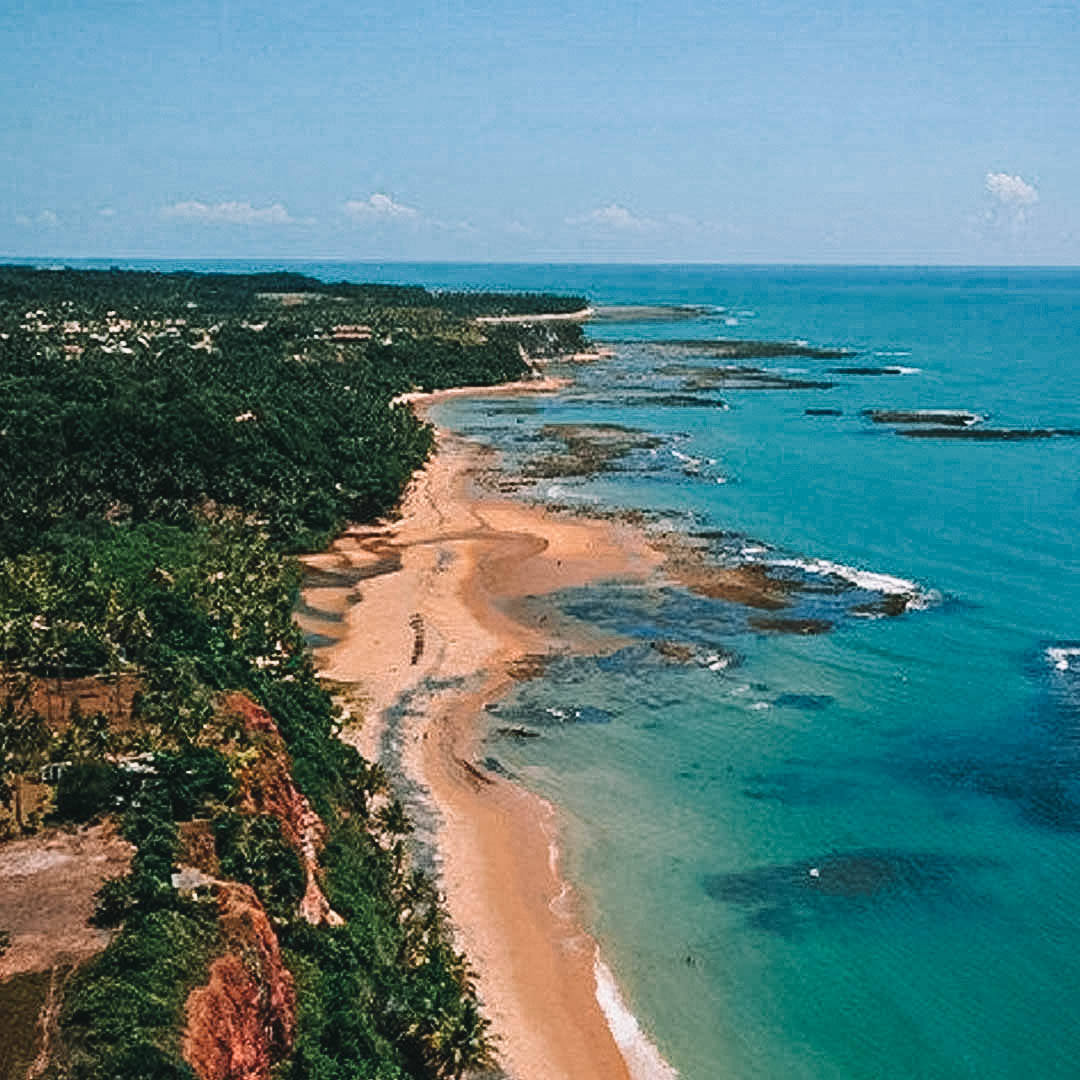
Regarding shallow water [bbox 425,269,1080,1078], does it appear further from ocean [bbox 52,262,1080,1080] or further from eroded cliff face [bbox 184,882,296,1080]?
eroded cliff face [bbox 184,882,296,1080]

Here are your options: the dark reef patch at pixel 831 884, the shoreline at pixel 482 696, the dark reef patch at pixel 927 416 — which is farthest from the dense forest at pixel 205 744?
the dark reef patch at pixel 927 416

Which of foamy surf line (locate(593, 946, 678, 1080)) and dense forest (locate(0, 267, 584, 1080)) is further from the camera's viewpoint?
foamy surf line (locate(593, 946, 678, 1080))

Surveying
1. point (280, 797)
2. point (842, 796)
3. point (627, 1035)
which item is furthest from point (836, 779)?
point (280, 797)

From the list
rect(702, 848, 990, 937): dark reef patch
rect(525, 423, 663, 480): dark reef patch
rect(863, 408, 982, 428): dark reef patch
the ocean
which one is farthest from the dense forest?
rect(863, 408, 982, 428): dark reef patch

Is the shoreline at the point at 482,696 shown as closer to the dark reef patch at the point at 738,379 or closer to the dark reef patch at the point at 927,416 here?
the dark reef patch at the point at 927,416

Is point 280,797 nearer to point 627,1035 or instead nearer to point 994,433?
point 627,1035

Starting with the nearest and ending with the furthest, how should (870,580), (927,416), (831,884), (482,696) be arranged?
1. (831,884)
2. (482,696)
3. (870,580)
4. (927,416)

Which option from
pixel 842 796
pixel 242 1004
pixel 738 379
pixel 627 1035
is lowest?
pixel 627 1035

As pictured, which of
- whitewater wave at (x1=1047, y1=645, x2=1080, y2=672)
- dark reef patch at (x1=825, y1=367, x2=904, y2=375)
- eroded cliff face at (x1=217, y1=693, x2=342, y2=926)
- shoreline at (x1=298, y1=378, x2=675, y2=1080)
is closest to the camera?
eroded cliff face at (x1=217, y1=693, x2=342, y2=926)
